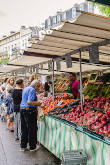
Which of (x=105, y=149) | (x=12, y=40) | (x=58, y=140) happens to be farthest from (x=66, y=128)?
(x=12, y=40)

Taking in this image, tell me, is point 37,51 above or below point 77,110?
above

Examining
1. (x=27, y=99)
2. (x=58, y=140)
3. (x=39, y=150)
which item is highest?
(x=27, y=99)

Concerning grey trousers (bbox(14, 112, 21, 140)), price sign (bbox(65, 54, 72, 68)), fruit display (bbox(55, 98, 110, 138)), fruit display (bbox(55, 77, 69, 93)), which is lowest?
grey trousers (bbox(14, 112, 21, 140))

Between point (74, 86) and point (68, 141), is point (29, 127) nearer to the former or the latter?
point (68, 141)

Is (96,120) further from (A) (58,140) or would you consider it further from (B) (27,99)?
(B) (27,99)

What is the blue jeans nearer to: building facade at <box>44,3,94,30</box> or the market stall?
the market stall

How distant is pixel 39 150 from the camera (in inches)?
215

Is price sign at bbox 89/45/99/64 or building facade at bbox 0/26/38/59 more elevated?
building facade at bbox 0/26/38/59

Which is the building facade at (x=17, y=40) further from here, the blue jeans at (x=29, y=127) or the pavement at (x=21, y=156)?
the blue jeans at (x=29, y=127)

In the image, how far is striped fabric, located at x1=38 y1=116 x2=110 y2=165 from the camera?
304cm

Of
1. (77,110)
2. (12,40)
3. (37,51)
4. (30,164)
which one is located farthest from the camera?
(12,40)

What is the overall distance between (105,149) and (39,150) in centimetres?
288

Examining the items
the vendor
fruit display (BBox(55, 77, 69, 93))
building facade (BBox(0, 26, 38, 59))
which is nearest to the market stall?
the vendor

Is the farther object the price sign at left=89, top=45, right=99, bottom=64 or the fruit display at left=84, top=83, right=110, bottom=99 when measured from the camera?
the fruit display at left=84, top=83, right=110, bottom=99
